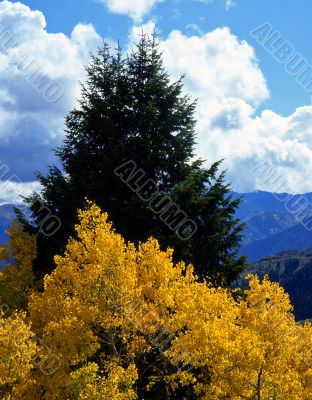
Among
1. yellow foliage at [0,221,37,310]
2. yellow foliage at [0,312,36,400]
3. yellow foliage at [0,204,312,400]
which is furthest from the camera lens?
yellow foliage at [0,221,37,310]

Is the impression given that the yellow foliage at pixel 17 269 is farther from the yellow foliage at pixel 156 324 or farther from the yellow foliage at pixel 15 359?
the yellow foliage at pixel 15 359

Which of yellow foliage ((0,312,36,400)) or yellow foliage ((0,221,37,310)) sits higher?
yellow foliage ((0,221,37,310))

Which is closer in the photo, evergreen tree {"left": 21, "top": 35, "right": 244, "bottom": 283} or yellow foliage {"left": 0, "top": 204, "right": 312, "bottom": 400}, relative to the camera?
yellow foliage {"left": 0, "top": 204, "right": 312, "bottom": 400}

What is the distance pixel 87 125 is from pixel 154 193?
28.9 ft

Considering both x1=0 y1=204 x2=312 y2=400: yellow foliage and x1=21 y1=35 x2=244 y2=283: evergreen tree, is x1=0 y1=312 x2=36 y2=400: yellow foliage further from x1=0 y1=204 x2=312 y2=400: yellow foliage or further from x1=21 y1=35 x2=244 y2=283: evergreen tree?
x1=21 y1=35 x2=244 y2=283: evergreen tree

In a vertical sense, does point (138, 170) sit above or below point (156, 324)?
above

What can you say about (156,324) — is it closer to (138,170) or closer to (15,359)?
(15,359)

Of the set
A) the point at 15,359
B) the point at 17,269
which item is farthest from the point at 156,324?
the point at 17,269

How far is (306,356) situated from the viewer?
24531 millimetres

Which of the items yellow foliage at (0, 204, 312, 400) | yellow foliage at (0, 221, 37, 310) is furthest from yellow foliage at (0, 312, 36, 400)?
yellow foliage at (0, 221, 37, 310)

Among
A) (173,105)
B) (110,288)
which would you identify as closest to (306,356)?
(110,288)

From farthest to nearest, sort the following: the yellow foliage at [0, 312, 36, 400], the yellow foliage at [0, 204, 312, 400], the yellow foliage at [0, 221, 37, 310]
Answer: the yellow foliage at [0, 221, 37, 310]
the yellow foliage at [0, 204, 312, 400]
the yellow foliage at [0, 312, 36, 400]

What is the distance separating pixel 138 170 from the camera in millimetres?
31906

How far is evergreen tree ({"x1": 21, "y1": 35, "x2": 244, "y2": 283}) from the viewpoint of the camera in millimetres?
30812
